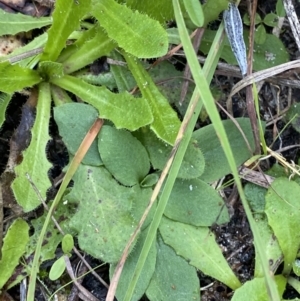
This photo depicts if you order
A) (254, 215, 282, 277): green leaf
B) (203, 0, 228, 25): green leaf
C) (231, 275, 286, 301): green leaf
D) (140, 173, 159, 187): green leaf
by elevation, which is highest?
(203, 0, 228, 25): green leaf

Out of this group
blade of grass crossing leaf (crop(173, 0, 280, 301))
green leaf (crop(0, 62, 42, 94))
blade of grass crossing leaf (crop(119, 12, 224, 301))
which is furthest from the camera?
green leaf (crop(0, 62, 42, 94))

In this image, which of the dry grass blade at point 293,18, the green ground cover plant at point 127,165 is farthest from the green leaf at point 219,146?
the dry grass blade at point 293,18

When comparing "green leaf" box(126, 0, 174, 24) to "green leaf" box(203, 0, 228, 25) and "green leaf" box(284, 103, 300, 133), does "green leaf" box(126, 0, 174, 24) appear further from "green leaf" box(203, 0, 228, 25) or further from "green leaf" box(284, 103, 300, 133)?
"green leaf" box(284, 103, 300, 133)

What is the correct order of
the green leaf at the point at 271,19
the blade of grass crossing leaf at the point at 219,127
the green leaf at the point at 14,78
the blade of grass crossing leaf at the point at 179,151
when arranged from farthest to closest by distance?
the green leaf at the point at 271,19, the green leaf at the point at 14,78, the blade of grass crossing leaf at the point at 179,151, the blade of grass crossing leaf at the point at 219,127

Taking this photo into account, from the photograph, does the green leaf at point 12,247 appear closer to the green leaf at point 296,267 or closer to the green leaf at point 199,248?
→ the green leaf at point 199,248

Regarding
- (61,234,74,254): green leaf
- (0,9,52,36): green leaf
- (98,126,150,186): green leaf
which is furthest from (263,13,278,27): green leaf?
(61,234,74,254): green leaf

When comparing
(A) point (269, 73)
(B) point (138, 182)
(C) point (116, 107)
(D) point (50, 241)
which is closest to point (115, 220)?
(B) point (138, 182)

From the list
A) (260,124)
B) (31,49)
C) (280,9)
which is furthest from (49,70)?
(280,9)

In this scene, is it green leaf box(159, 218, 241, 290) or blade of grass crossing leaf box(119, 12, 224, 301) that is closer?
blade of grass crossing leaf box(119, 12, 224, 301)
